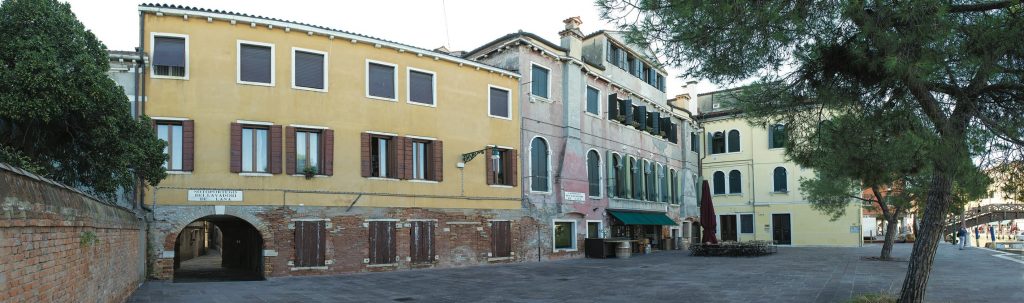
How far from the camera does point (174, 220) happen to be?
1558cm

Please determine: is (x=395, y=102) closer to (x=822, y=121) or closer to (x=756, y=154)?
(x=822, y=121)

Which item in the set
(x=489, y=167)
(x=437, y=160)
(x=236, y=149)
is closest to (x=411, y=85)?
(x=437, y=160)

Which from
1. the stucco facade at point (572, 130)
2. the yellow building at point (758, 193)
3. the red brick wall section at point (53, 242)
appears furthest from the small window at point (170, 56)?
the yellow building at point (758, 193)

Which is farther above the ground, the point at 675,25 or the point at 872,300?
the point at 675,25

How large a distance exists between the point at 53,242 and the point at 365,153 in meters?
12.4

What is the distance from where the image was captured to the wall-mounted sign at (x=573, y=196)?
79.8 feet

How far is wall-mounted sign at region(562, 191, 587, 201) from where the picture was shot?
2433 centimetres

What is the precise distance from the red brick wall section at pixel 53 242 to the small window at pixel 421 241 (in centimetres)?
971

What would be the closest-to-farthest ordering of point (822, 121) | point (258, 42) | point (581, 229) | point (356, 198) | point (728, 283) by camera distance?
1. point (822, 121)
2. point (728, 283)
3. point (258, 42)
4. point (356, 198)
5. point (581, 229)

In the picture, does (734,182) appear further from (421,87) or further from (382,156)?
(382,156)

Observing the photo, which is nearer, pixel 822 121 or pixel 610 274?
pixel 822 121

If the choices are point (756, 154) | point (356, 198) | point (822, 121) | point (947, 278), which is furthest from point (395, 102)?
point (756, 154)

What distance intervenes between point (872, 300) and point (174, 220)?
45.6ft

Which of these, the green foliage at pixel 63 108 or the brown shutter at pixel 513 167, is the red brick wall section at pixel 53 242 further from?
the brown shutter at pixel 513 167
